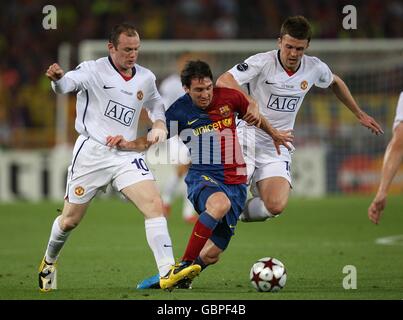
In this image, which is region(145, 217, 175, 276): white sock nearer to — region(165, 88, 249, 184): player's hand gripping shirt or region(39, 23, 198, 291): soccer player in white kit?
region(39, 23, 198, 291): soccer player in white kit

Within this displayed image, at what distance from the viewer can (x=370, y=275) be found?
866cm

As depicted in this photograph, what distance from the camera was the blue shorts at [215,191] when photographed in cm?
771

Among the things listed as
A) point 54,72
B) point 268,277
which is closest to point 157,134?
point 54,72

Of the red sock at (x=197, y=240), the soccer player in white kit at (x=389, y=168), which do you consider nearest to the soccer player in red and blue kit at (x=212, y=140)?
the red sock at (x=197, y=240)

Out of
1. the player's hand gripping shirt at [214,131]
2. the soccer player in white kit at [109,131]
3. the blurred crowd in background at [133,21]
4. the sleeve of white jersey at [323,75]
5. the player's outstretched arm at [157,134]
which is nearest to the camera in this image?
the player's outstretched arm at [157,134]

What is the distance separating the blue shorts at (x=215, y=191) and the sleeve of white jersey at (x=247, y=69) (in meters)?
1.04

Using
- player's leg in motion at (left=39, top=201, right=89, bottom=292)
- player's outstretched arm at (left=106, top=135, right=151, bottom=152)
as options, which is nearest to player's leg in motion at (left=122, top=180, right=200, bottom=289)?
player's outstretched arm at (left=106, top=135, right=151, bottom=152)

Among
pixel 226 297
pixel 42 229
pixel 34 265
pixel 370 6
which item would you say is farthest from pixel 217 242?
pixel 370 6

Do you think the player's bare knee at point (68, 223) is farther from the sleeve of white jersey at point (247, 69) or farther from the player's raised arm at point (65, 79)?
the sleeve of white jersey at point (247, 69)

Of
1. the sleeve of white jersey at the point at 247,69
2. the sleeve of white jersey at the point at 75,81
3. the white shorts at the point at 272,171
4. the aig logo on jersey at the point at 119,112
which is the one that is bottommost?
the white shorts at the point at 272,171

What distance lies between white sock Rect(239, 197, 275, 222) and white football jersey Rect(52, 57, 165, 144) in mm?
1415

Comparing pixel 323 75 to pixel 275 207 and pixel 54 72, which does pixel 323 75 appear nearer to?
pixel 275 207

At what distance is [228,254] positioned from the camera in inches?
424

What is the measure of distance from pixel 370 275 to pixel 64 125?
41.3 ft
